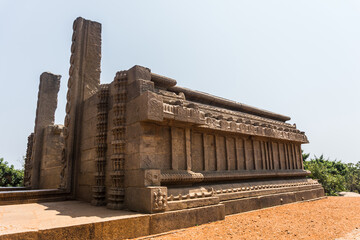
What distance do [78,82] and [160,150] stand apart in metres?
5.38

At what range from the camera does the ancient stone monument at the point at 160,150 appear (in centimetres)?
620

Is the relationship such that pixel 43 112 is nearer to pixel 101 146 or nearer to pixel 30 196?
pixel 30 196

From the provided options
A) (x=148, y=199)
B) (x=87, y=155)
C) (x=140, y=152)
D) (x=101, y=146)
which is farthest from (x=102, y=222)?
(x=87, y=155)

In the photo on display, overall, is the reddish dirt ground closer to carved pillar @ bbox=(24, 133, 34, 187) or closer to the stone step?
the stone step

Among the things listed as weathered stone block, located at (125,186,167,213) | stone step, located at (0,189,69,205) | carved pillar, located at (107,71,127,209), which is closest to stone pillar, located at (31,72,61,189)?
stone step, located at (0,189,69,205)

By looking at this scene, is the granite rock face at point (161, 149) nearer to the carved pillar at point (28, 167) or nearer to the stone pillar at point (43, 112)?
the stone pillar at point (43, 112)

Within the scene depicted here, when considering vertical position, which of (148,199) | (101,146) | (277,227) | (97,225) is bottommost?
(277,227)

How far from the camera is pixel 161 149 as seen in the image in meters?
6.61

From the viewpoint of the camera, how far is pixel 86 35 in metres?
10.1

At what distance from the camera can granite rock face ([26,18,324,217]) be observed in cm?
620

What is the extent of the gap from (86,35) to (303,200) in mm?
12116

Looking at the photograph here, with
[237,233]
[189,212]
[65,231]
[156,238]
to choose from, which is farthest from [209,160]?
[65,231]

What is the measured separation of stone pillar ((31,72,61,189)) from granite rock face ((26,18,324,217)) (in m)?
0.78

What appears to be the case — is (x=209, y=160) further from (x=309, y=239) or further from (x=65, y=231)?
(x=65, y=231)
